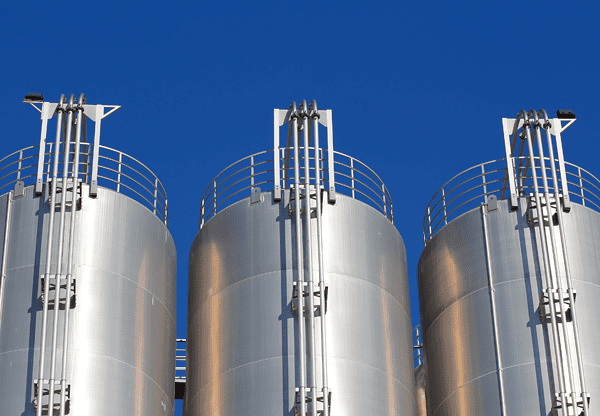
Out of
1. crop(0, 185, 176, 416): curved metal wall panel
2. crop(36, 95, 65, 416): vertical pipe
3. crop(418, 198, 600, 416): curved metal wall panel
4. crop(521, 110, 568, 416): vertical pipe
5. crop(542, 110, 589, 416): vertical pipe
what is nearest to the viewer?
crop(36, 95, 65, 416): vertical pipe

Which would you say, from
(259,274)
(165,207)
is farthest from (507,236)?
(165,207)

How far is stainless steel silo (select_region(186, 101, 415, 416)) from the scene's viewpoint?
26516 millimetres

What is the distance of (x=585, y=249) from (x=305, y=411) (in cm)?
913

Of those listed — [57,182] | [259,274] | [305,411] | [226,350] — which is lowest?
[305,411]

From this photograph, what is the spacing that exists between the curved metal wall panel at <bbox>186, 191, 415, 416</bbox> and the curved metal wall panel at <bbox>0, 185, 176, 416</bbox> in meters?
1.13

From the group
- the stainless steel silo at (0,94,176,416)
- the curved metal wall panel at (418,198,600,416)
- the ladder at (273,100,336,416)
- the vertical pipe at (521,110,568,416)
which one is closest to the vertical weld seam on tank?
the stainless steel silo at (0,94,176,416)

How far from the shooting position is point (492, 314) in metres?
28.7

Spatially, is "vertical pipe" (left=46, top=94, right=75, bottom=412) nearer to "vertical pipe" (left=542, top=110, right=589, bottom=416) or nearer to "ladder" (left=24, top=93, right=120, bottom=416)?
"ladder" (left=24, top=93, right=120, bottom=416)

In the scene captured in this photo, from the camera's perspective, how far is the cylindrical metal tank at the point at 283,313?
2661cm

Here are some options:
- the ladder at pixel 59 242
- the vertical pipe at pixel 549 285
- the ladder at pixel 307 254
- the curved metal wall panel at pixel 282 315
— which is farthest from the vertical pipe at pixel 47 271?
the vertical pipe at pixel 549 285

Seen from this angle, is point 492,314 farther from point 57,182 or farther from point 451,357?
point 57,182

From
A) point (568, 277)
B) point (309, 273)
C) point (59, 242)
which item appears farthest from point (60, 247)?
point (568, 277)

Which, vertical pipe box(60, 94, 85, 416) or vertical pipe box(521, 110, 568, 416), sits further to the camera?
vertical pipe box(521, 110, 568, 416)

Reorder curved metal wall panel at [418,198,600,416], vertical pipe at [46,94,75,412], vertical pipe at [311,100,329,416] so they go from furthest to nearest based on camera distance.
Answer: curved metal wall panel at [418,198,600,416]
vertical pipe at [311,100,329,416]
vertical pipe at [46,94,75,412]
